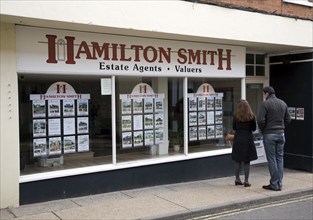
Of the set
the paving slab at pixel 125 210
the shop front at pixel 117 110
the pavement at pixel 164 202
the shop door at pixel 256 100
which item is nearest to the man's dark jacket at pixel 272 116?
the pavement at pixel 164 202

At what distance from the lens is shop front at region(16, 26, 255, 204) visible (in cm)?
682

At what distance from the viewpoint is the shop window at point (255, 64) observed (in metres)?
10.5

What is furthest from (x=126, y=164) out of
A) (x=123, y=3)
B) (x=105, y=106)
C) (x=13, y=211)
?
(x=123, y=3)

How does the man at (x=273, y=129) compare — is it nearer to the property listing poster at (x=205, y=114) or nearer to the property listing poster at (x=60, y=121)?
the property listing poster at (x=205, y=114)

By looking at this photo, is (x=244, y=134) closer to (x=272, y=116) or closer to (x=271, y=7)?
(x=272, y=116)

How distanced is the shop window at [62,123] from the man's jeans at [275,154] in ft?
9.84

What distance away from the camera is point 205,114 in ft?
29.9

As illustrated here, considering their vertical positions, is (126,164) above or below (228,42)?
below

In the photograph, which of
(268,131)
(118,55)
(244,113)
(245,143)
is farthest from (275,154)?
(118,55)

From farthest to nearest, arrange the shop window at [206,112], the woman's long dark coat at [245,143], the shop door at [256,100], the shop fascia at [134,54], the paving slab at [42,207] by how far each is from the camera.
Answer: the shop door at [256,100] < the shop window at [206,112] < the woman's long dark coat at [245,143] < the shop fascia at [134,54] < the paving slab at [42,207]

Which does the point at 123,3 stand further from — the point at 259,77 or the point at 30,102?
the point at 259,77

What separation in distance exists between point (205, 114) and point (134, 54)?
2.36 m

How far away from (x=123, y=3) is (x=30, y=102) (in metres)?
2.25

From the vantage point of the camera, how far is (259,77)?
10.7 metres
